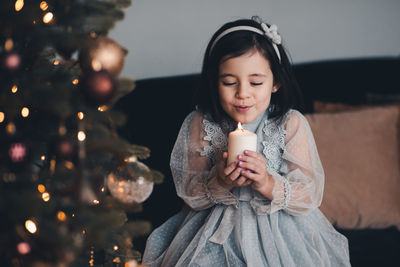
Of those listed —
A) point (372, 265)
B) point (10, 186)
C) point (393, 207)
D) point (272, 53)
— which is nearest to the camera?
point (10, 186)

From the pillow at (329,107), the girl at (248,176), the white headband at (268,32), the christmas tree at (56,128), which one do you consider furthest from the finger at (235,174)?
the pillow at (329,107)

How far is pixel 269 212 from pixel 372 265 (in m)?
0.55

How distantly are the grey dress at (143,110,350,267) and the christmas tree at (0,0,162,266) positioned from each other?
495mm

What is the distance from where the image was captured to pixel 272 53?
57.7 inches

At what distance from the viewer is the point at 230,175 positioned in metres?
1.30

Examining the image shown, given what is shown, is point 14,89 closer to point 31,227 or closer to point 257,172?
point 31,227

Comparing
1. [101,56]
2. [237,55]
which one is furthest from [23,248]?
[237,55]

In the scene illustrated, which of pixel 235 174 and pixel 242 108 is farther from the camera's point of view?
pixel 242 108

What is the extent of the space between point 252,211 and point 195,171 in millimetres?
256

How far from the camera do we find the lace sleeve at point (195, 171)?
143 centimetres

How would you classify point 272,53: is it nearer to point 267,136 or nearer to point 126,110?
point 267,136

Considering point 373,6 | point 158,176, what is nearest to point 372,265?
point 158,176

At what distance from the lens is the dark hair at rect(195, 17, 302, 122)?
1426 millimetres

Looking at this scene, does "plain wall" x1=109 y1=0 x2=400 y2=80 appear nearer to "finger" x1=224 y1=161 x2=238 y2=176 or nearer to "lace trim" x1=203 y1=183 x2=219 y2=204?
"lace trim" x1=203 y1=183 x2=219 y2=204
